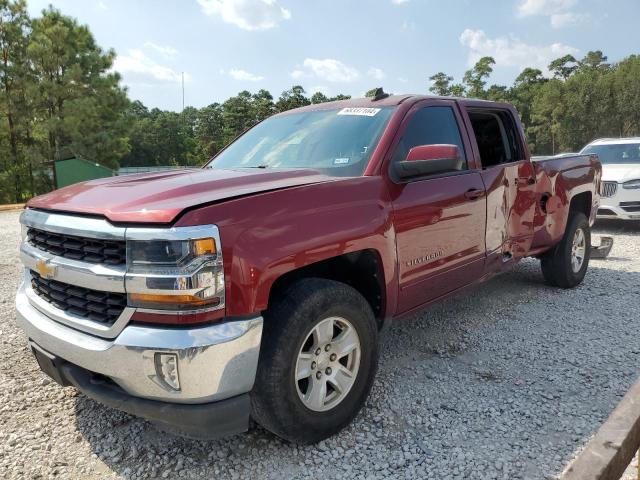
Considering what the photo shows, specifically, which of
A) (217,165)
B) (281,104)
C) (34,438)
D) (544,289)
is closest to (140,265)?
(34,438)

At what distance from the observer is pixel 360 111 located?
11.4 feet

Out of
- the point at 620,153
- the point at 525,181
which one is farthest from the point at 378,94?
the point at 620,153

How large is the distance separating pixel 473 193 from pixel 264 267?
1.99 metres

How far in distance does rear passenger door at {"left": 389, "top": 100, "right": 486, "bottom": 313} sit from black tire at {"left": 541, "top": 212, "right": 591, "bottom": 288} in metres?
1.88

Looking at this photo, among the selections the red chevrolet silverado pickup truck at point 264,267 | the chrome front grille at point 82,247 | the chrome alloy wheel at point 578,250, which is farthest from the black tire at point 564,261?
the chrome front grille at point 82,247

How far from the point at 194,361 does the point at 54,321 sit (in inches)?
39.2

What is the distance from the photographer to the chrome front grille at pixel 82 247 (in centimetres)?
221

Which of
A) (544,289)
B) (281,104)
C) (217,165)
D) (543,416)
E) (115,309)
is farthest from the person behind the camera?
(281,104)

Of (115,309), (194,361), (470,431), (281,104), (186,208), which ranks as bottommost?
(470,431)

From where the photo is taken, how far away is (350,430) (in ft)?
9.12

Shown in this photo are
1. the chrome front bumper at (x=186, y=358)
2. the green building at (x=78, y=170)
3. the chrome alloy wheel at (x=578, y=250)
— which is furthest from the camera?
the green building at (x=78, y=170)

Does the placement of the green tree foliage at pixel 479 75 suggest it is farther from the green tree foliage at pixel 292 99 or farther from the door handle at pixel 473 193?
the door handle at pixel 473 193

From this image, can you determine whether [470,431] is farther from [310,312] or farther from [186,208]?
[186,208]

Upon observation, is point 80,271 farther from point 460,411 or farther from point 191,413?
point 460,411
